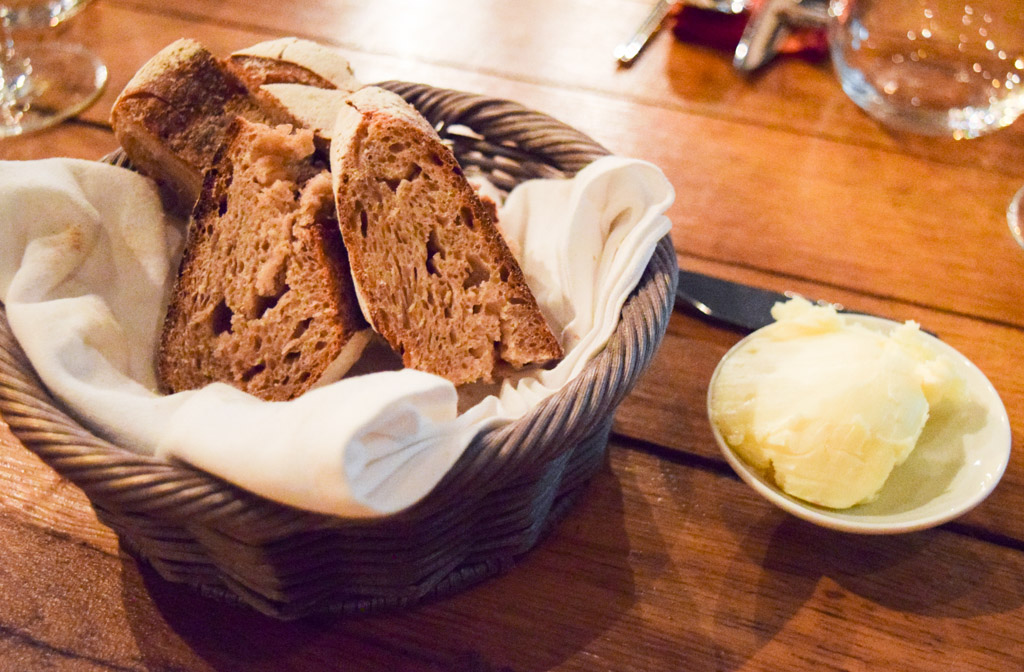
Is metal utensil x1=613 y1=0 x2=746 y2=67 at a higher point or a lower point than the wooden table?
higher

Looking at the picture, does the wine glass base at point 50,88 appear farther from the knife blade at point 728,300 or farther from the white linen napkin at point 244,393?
the knife blade at point 728,300

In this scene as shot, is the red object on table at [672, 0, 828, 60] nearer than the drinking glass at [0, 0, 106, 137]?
No

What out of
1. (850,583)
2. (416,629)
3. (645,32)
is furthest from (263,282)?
(645,32)

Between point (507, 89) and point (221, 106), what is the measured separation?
569 millimetres

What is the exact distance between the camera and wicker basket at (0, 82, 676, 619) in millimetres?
461

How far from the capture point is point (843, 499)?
24.3 inches

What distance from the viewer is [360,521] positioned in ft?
1.54

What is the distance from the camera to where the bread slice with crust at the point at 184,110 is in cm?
74

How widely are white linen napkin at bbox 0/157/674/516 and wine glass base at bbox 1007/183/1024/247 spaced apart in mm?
626

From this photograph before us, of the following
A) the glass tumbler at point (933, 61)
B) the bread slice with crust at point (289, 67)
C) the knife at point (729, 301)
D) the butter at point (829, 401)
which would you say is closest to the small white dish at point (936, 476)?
the butter at point (829, 401)

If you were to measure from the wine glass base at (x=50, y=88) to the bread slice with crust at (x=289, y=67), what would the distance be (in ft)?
1.60

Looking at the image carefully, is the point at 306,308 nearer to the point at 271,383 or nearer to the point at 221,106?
the point at 271,383

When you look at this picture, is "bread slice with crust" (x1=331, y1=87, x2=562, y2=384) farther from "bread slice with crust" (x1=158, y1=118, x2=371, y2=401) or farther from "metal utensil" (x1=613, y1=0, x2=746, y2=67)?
"metal utensil" (x1=613, y1=0, x2=746, y2=67)

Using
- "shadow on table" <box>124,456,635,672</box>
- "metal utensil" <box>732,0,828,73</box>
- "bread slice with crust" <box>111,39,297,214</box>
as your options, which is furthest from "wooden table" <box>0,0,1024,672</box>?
"bread slice with crust" <box>111,39,297,214</box>
